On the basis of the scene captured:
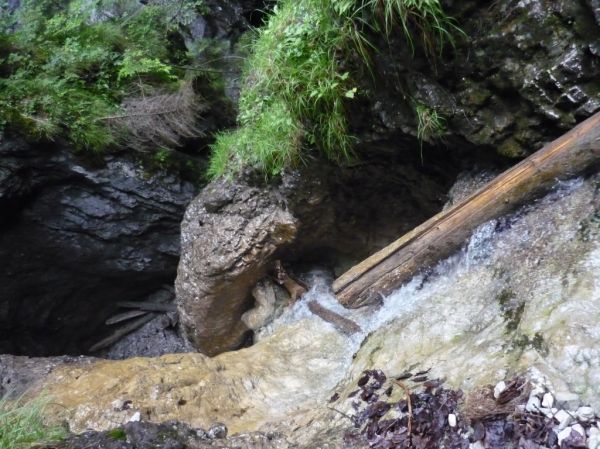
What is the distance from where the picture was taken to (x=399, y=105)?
341 centimetres

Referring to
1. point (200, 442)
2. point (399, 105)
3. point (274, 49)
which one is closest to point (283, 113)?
point (274, 49)

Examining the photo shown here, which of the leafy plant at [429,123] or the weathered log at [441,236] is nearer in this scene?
the weathered log at [441,236]

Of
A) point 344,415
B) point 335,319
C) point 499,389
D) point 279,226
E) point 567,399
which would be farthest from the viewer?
point 279,226

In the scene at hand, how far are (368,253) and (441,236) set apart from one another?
76.4 inches

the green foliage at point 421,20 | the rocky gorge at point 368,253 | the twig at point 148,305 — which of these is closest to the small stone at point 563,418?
the rocky gorge at point 368,253

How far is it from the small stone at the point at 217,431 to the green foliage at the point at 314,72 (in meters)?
2.00

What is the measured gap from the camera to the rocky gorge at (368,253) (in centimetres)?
212

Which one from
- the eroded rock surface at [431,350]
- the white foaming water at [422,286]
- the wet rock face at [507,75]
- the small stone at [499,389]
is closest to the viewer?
the small stone at [499,389]

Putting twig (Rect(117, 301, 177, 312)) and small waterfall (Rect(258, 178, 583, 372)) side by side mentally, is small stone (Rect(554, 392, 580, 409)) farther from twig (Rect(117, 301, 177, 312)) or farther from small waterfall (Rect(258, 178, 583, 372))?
twig (Rect(117, 301, 177, 312))

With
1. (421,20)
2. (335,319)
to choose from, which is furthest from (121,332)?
(421,20)

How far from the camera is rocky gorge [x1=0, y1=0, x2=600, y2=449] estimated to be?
212 centimetres

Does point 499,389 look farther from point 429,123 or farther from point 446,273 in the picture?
point 429,123

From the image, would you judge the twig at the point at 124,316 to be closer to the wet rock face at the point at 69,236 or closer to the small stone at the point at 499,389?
the wet rock face at the point at 69,236

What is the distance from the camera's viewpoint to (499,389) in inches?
75.1
